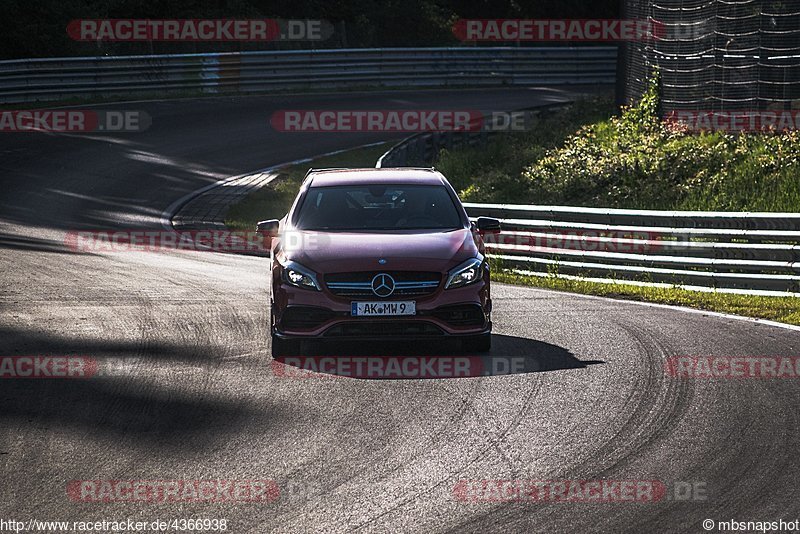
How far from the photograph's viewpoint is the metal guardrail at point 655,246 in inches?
577

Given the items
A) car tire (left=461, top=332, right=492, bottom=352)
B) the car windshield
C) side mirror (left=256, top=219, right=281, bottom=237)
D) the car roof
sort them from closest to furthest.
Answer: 1. car tire (left=461, top=332, right=492, bottom=352)
2. the car windshield
3. side mirror (left=256, top=219, right=281, bottom=237)
4. the car roof

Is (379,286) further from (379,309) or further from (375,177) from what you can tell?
(375,177)

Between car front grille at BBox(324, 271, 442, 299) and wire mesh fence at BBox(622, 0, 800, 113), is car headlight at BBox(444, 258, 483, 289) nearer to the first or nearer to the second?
car front grille at BBox(324, 271, 442, 299)

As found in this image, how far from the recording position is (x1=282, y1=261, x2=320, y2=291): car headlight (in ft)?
33.9

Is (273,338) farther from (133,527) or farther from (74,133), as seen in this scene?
(74,133)

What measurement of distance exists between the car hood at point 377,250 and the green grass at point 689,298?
3.96m

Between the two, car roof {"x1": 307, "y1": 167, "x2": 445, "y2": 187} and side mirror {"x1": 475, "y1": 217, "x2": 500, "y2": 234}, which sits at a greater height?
car roof {"x1": 307, "y1": 167, "x2": 445, "y2": 187}

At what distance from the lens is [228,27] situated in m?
40.8

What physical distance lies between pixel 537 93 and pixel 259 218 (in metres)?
17.3

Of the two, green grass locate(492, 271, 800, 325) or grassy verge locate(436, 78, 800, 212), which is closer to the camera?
green grass locate(492, 271, 800, 325)

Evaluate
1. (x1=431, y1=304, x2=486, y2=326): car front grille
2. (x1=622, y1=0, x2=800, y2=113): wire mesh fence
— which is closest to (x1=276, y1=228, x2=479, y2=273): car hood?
(x1=431, y1=304, x2=486, y2=326): car front grille

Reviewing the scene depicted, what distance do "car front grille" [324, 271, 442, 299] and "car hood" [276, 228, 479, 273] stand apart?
5 cm

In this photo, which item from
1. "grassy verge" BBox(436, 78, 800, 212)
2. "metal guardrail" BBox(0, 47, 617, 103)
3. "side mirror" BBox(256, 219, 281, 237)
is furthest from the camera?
"metal guardrail" BBox(0, 47, 617, 103)

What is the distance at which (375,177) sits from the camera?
39.6 ft
